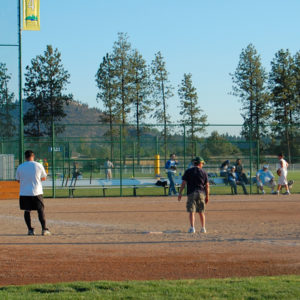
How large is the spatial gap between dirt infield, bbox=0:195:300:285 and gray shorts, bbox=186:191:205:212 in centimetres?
58

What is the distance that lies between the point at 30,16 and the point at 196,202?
1280 centimetres

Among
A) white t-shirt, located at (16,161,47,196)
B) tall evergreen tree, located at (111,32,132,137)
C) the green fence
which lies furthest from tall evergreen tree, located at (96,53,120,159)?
white t-shirt, located at (16,161,47,196)

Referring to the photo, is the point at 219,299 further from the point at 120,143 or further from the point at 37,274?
the point at 120,143

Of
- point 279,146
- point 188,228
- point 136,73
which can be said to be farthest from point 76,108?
point 188,228

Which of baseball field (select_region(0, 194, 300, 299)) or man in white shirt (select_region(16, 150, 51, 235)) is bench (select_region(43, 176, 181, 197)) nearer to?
baseball field (select_region(0, 194, 300, 299))

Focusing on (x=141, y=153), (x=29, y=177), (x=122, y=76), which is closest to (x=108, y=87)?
(x=122, y=76)

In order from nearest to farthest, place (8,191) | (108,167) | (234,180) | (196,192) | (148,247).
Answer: (148,247)
(196,192)
(8,191)
(234,180)
(108,167)

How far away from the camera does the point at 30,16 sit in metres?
21.5

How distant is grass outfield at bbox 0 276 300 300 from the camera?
6.26 metres

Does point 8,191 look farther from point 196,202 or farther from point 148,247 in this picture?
point 148,247

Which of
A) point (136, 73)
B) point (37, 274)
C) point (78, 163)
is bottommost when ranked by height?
point (37, 274)

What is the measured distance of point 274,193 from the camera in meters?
24.1

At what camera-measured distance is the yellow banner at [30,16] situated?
2141 cm

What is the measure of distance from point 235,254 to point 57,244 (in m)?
3.36
